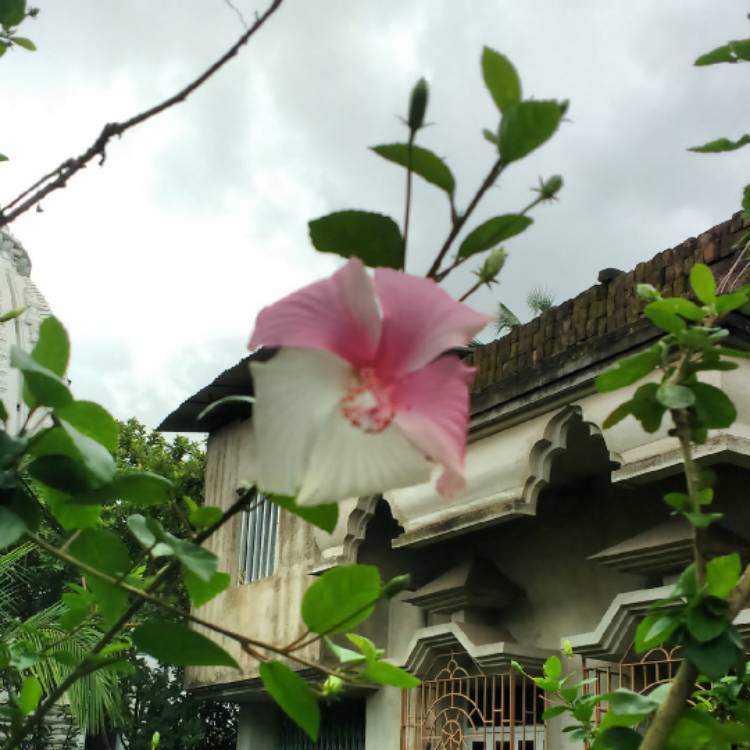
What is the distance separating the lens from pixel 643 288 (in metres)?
0.95

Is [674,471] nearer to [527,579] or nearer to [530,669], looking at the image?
[530,669]

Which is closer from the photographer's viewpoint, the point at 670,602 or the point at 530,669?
the point at 670,602

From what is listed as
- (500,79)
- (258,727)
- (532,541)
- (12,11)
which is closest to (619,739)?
(500,79)

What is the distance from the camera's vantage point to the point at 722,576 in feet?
2.86

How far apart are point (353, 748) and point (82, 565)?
21.9 feet

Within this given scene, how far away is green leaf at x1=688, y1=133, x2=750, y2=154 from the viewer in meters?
1.20

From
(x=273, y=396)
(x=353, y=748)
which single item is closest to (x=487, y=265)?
(x=273, y=396)

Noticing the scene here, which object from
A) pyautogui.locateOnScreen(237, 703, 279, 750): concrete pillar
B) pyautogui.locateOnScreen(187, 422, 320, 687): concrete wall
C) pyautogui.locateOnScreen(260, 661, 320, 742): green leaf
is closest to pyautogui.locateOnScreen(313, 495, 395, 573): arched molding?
pyautogui.locateOnScreen(187, 422, 320, 687): concrete wall

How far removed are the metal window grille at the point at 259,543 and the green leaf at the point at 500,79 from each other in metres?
7.01

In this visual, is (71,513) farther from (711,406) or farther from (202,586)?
(711,406)

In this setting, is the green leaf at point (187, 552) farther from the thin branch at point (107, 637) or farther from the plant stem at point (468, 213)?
the plant stem at point (468, 213)

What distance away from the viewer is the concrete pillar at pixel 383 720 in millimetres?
6027

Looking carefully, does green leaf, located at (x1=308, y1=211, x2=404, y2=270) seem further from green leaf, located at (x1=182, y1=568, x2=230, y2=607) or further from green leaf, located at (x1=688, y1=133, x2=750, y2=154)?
green leaf, located at (x1=688, y1=133, x2=750, y2=154)

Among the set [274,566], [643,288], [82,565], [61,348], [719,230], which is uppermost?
[719,230]
